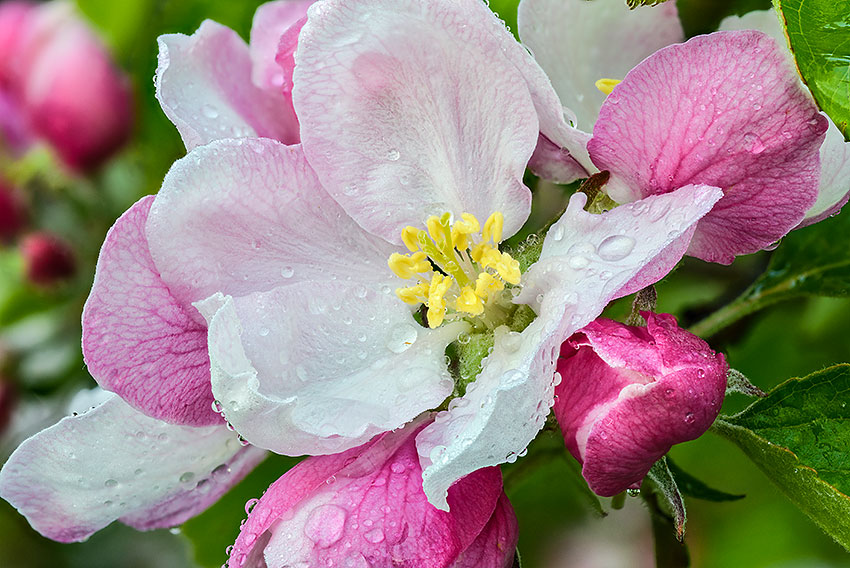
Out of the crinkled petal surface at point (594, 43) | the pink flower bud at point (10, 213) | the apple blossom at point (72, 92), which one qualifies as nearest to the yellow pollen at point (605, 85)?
the crinkled petal surface at point (594, 43)

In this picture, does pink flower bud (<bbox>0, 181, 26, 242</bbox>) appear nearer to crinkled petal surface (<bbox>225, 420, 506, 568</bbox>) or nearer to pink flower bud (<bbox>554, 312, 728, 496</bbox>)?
crinkled petal surface (<bbox>225, 420, 506, 568</bbox>)

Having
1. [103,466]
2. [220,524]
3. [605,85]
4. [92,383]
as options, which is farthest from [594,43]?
[92,383]

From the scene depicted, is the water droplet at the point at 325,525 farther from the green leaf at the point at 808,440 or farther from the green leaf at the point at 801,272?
the green leaf at the point at 801,272

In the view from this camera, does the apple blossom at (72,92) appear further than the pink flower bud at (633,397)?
Yes

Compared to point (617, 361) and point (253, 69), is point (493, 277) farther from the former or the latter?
point (253, 69)

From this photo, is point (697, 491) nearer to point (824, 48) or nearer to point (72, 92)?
point (824, 48)
